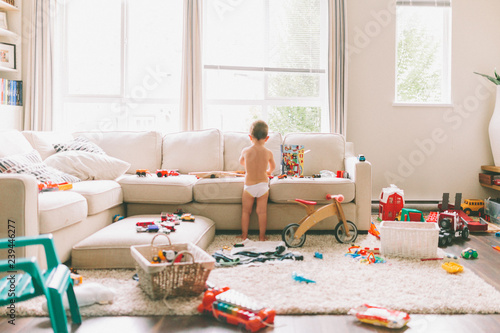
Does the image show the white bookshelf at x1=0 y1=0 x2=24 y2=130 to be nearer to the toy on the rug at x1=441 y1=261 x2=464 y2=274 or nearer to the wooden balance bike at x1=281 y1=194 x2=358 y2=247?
the wooden balance bike at x1=281 y1=194 x2=358 y2=247

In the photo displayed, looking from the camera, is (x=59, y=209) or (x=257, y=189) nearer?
(x=59, y=209)

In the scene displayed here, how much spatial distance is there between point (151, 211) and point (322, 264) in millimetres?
1426

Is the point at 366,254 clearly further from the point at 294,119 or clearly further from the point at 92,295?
the point at 294,119

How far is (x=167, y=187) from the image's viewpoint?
9.83 feet

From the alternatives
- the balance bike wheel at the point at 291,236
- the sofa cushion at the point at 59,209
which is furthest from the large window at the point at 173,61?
the sofa cushion at the point at 59,209

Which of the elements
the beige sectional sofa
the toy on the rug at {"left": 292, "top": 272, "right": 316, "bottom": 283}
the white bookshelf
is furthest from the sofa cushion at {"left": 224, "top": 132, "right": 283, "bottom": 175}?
the white bookshelf

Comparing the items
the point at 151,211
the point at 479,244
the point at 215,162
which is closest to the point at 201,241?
the point at 151,211

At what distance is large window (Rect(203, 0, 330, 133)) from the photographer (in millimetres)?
Result: 4355

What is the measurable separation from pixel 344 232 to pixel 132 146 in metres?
2.04

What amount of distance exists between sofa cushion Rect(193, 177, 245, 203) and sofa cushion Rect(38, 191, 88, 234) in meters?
0.88

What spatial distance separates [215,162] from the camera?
11.8ft

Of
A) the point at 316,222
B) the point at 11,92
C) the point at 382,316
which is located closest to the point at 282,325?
the point at 382,316

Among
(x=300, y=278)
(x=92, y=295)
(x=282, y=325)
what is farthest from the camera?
(x=300, y=278)

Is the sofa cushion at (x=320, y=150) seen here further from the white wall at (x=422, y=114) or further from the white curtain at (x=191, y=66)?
the white curtain at (x=191, y=66)
